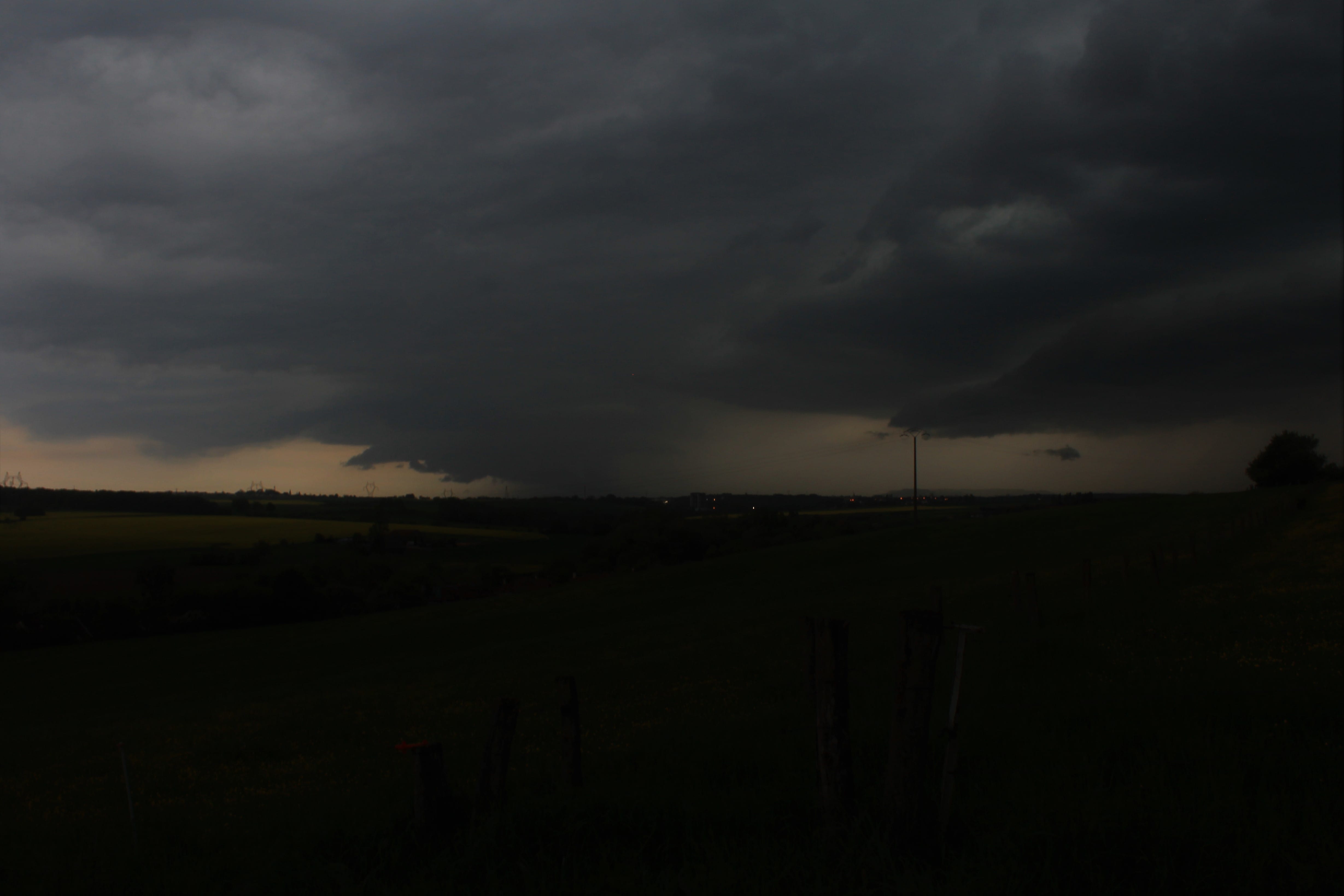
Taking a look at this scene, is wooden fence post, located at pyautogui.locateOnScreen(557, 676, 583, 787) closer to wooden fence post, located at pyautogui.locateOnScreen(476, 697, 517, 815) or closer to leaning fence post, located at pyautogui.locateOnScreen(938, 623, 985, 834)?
wooden fence post, located at pyautogui.locateOnScreen(476, 697, 517, 815)

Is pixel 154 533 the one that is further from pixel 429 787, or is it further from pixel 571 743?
pixel 429 787

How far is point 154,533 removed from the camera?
328ft

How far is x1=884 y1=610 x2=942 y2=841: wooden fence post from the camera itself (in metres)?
5.53

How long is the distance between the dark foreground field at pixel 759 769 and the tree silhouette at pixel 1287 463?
96683mm

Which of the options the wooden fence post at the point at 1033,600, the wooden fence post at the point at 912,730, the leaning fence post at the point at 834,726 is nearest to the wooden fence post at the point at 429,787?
the leaning fence post at the point at 834,726

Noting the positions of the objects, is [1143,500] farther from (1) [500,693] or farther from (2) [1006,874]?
(2) [1006,874]

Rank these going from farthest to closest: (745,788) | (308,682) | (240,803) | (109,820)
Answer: (308,682)
(240,803)
(109,820)
(745,788)

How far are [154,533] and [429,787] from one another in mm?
113279

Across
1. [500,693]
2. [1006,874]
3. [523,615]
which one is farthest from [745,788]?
[523,615]

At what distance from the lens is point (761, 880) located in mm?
5316

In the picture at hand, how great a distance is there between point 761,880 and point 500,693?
16836 millimetres

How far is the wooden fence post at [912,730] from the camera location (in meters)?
5.53

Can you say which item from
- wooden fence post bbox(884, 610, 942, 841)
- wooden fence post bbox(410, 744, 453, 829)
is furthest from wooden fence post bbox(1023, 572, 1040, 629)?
wooden fence post bbox(410, 744, 453, 829)

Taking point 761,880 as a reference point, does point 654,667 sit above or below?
below
